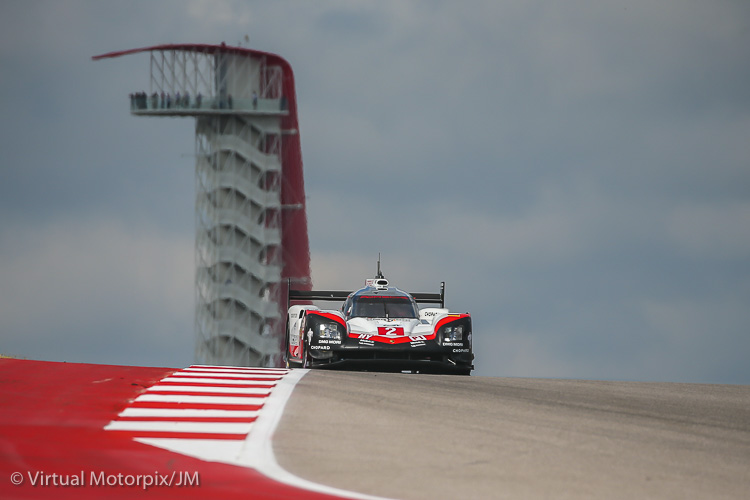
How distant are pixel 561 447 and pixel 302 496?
8.90 ft

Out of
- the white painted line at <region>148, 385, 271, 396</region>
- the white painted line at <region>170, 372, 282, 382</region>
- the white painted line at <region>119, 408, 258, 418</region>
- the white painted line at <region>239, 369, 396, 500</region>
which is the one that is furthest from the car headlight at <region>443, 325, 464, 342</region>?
the white painted line at <region>119, 408, 258, 418</region>

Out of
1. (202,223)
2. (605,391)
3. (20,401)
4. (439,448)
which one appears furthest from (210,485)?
(202,223)

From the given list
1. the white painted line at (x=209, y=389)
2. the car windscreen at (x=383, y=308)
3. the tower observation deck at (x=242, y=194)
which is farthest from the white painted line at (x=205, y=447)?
the tower observation deck at (x=242, y=194)

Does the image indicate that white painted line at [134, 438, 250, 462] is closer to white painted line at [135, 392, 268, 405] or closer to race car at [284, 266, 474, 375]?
white painted line at [135, 392, 268, 405]

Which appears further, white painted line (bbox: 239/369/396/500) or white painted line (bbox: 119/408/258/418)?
white painted line (bbox: 119/408/258/418)

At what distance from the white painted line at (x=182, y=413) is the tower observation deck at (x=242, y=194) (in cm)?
4856

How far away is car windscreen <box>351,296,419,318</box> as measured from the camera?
17.5 m

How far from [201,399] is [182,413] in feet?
2.80

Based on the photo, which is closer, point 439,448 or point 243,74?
point 439,448

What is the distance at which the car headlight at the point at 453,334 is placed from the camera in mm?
16531

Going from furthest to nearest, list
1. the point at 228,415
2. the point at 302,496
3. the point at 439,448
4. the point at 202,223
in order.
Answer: the point at 202,223 → the point at 228,415 → the point at 439,448 → the point at 302,496

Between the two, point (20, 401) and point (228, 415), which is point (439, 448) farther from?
point (20, 401)

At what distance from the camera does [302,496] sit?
639 centimetres

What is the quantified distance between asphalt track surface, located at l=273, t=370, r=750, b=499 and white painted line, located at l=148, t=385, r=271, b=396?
16.7 inches
